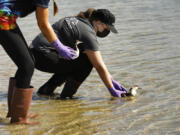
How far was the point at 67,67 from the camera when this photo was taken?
529 centimetres

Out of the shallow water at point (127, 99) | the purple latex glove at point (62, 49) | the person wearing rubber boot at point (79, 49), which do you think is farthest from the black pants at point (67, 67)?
the purple latex glove at point (62, 49)

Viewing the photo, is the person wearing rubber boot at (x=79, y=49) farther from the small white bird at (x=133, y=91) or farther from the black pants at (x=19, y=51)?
the black pants at (x=19, y=51)

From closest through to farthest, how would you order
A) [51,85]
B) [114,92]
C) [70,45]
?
1. [70,45]
2. [114,92]
3. [51,85]

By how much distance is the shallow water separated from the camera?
4.18 metres

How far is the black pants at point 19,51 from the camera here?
408cm

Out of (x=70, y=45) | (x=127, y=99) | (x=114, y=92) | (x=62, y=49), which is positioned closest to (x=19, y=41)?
(x=62, y=49)

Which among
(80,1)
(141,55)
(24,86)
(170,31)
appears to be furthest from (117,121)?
(80,1)

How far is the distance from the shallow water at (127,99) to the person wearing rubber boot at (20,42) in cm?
20

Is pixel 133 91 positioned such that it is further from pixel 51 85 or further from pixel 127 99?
pixel 51 85

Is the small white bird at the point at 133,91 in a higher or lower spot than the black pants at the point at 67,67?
lower

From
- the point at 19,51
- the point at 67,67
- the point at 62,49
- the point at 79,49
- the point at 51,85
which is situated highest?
the point at 19,51

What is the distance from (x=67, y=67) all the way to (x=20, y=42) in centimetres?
124

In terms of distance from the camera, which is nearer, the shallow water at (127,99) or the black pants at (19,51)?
the black pants at (19,51)

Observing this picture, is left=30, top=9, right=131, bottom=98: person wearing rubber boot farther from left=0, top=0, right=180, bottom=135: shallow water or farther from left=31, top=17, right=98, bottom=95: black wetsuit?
left=0, top=0, right=180, bottom=135: shallow water
